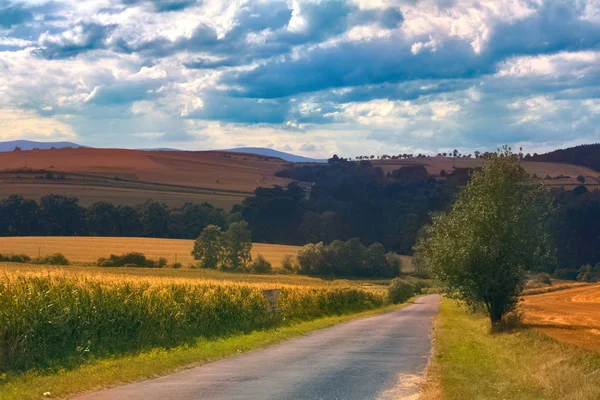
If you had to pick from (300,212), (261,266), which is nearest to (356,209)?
(300,212)

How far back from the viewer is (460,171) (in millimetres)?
130000

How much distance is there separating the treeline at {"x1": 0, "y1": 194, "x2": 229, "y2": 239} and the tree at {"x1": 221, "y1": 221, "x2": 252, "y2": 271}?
19321 mm

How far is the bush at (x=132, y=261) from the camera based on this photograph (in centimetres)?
7919

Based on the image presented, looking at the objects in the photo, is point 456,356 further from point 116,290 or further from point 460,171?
point 460,171

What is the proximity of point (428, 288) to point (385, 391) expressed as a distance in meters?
96.7

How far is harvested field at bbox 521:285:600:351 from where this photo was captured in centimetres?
2412

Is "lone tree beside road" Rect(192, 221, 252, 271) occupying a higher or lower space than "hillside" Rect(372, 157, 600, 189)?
lower

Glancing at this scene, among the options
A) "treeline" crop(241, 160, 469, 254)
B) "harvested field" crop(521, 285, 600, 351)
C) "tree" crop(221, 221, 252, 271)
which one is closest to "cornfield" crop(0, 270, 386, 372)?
"harvested field" crop(521, 285, 600, 351)

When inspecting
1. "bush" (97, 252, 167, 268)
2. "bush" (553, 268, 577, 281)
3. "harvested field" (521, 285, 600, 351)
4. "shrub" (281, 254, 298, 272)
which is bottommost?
"bush" (553, 268, 577, 281)

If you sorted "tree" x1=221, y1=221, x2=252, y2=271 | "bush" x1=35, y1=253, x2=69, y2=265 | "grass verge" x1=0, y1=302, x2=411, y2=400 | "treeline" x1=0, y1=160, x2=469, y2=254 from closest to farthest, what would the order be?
"grass verge" x1=0, y1=302, x2=411, y2=400 < "bush" x1=35, y1=253, x2=69, y2=265 < "tree" x1=221, y1=221, x2=252, y2=271 < "treeline" x1=0, y1=160, x2=469, y2=254

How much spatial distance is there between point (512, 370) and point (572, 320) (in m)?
17.6

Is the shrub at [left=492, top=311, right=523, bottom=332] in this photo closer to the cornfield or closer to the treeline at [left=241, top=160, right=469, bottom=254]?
the cornfield

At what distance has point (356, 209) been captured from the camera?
13125cm

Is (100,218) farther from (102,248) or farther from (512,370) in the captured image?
(512,370)
